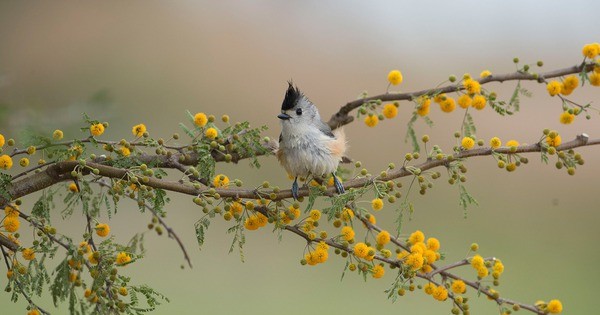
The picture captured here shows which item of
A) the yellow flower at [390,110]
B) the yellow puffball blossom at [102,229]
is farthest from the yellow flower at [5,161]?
the yellow flower at [390,110]

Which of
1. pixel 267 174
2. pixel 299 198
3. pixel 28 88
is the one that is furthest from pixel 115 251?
pixel 267 174

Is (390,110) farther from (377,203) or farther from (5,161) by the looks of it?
→ (5,161)

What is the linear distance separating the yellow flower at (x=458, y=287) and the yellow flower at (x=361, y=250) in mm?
196

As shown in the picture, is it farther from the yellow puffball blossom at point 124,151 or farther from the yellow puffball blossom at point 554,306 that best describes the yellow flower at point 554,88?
the yellow puffball blossom at point 124,151

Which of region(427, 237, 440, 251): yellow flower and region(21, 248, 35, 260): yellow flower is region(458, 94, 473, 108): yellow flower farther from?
region(21, 248, 35, 260): yellow flower

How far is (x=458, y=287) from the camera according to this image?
1398 millimetres

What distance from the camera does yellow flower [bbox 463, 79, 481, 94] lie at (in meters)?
1.51

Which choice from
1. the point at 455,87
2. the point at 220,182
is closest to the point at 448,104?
the point at 455,87

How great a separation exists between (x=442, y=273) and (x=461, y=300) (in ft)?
0.23

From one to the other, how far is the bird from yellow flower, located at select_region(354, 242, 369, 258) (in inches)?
15.0

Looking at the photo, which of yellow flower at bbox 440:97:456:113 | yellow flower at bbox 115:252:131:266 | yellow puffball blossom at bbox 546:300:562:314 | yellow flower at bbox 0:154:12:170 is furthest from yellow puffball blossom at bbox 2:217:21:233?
yellow puffball blossom at bbox 546:300:562:314

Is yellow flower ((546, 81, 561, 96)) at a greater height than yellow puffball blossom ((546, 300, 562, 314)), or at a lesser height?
greater

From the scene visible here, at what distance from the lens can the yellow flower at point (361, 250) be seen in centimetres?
134

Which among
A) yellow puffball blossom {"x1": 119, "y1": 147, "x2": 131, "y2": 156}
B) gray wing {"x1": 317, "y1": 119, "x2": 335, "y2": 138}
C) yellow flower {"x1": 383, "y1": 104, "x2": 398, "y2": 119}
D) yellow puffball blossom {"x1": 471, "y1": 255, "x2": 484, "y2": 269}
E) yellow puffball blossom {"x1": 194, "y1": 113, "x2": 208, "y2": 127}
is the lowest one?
yellow puffball blossom {"x1": 471, "y1": 255, "x2": 484, "y2": 269}
